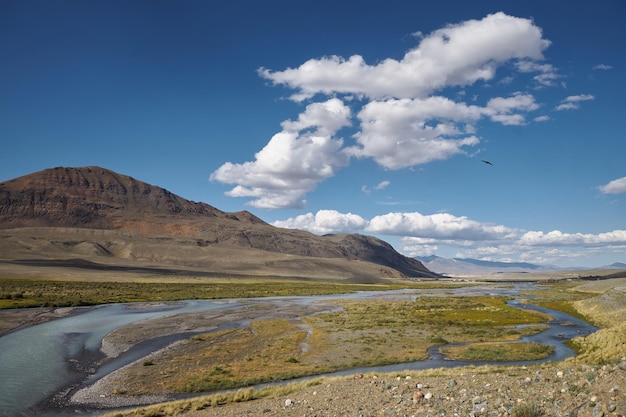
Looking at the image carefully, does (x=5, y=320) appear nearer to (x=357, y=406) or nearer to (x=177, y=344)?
(x=177, y=344)

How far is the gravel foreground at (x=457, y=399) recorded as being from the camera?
13.4 m

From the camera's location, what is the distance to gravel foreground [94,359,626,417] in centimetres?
1337

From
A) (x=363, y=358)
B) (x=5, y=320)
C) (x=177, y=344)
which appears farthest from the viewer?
(x=5, y=320)

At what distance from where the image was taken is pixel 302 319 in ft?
217

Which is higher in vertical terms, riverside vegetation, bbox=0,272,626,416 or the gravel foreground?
the gravel foreground

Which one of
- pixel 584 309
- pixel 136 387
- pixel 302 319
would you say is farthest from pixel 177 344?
pixel 584 309

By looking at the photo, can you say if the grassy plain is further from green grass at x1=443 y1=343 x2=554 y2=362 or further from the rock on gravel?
the rock on gravel

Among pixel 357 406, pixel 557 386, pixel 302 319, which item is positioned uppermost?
pixel 557 386

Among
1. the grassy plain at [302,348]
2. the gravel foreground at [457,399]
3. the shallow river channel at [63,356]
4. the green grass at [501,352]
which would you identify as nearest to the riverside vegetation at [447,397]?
the gravel foreground at [457,399]

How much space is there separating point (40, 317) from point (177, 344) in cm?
3094

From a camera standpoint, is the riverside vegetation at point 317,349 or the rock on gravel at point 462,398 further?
the riverside vegetation at point 317,349

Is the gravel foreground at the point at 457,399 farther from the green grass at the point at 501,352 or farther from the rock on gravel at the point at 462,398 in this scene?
the green grass at the point at 501,352

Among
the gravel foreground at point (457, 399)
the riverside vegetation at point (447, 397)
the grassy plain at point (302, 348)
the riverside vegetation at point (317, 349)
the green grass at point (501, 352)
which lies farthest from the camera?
the green grass at point (501, 352)

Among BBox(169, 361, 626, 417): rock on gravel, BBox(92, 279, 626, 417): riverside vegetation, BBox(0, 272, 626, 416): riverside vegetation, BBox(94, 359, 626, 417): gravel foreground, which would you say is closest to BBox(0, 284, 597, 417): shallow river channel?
BBox(0, 272, 626, 416): riverside vegetation
